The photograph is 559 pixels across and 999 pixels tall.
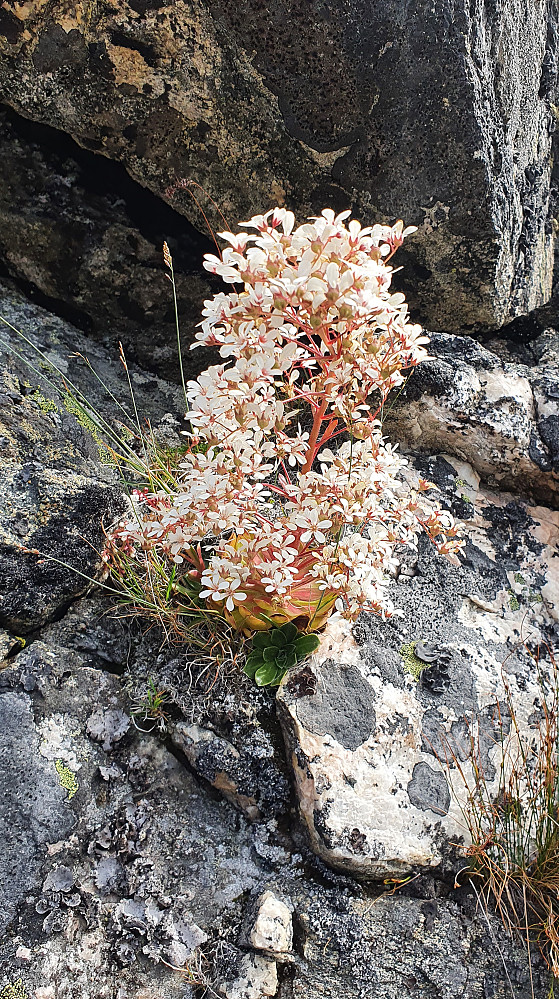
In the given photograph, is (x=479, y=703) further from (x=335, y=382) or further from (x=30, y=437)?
(x=30, y=437)

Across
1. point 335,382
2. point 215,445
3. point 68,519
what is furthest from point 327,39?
point 68,519

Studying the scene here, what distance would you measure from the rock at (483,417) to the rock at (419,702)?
0.28 metres

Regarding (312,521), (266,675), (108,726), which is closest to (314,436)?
(312,521)

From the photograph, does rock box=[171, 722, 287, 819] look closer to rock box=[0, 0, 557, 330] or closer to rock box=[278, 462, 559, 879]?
rock box=[278, 462, 559, 879]

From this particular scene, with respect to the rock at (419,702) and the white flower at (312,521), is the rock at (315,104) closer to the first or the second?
the rock at (419,702)

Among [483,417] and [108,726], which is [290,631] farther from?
[483,417]

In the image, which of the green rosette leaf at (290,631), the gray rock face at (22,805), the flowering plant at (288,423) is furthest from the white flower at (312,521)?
the gray rock face at (22,805)

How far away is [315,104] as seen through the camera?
87.5 inches

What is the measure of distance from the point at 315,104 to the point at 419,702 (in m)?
2.04

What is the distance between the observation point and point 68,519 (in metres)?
2.11

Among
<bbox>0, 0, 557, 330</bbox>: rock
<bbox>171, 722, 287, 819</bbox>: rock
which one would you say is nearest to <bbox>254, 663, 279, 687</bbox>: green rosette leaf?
<bbox>171, 722, 287, 819</bbox>: rock

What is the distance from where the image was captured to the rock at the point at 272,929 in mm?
1664

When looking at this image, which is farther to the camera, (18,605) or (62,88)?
(62,88)

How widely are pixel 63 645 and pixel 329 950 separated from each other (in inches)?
44.8
